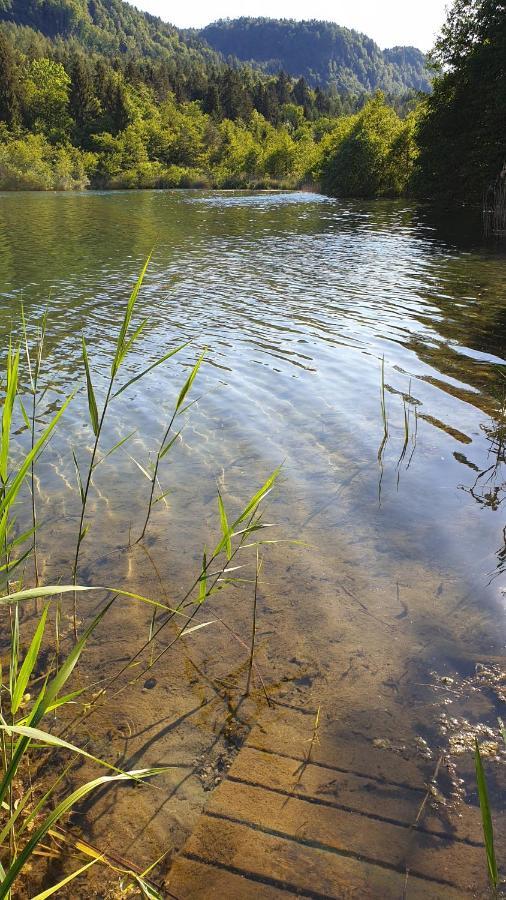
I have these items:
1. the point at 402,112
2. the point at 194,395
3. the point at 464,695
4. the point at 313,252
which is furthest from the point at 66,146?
the point at 402,112

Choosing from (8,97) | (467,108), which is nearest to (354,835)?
(467,108)

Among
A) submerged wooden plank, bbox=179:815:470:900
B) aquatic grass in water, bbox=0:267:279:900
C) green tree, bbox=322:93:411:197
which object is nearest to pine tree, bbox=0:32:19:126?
green tree, bbox=322:93:411:197

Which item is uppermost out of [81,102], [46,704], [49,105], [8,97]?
[81,102]

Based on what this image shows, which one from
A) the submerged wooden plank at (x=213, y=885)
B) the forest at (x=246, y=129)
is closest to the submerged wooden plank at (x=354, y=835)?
the submerged wooden plank at (x=213, y=885)

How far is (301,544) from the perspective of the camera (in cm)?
438

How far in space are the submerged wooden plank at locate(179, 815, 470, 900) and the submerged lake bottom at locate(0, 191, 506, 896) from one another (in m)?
0.07

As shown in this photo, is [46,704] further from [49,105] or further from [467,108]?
[49,105]

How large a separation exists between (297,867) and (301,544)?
240 cm

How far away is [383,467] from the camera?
5.52 m

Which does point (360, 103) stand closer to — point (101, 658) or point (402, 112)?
point (402, 112)

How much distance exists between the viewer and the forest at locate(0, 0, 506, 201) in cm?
3300

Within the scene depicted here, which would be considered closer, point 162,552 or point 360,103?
point 162,552

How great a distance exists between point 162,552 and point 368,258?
53.0 ft

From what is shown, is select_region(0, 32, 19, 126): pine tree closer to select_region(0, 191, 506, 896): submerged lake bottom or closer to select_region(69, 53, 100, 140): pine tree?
select_region(69, 53, 100, 140): pine tree
